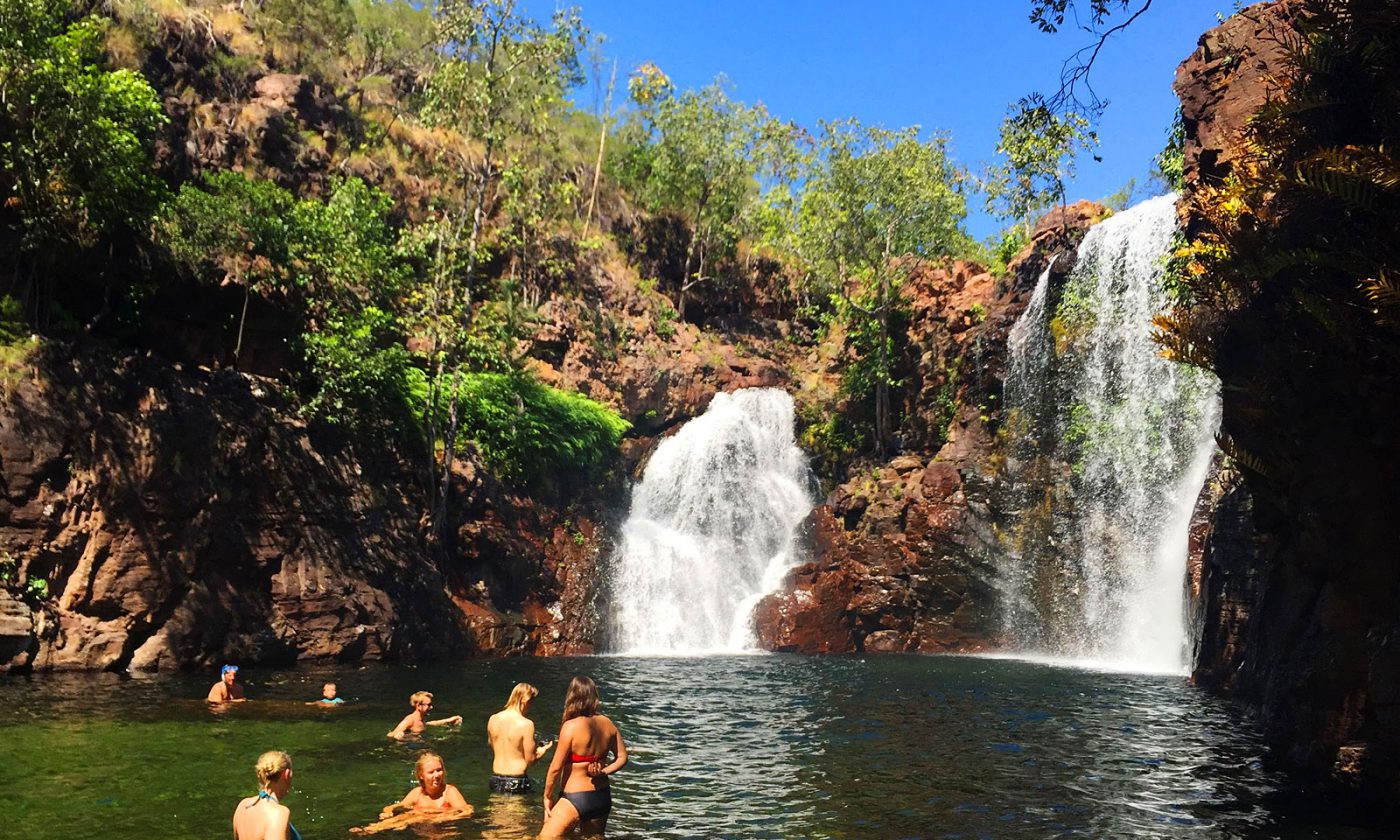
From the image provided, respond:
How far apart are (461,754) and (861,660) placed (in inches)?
664

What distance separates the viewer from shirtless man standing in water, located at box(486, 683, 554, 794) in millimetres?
10578

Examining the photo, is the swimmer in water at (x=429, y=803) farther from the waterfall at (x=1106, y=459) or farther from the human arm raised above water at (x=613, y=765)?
the waterfall at (x=1106, y=459)

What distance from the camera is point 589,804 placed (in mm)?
8531

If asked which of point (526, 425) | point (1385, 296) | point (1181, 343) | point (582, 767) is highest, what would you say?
point (526, 425)

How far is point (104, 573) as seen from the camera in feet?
64.1

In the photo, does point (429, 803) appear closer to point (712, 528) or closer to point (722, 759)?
point (722, 759)

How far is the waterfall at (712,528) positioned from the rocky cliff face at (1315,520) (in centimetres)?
2008

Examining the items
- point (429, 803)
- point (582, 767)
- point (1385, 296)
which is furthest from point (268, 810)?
point (1385, 296)

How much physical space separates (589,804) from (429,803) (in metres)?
2.32

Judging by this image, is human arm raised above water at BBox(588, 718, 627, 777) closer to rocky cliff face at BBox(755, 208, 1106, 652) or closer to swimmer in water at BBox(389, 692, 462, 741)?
swimmer in water at BBox(389, 692, 462, 741)

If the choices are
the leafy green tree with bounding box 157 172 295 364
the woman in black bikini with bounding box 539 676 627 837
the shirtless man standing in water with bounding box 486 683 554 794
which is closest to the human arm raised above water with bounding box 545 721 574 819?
the woman in black bikini with bounding box 539 676 627 837

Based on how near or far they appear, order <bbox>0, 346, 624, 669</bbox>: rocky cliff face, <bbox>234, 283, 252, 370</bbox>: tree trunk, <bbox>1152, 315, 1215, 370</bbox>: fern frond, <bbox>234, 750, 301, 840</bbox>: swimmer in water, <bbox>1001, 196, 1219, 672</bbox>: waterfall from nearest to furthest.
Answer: <bbox>234, 750, 301, 840</bbox>: swimmer in water, <bbox>1152, 315, 1215, 370</bbox>: fern frond, <bbox>0, 346, 624, 669</bbox>: rocky cliff face, <bbox>234, 283, 252, 370</bbox>: tree trunk, <bbox>1001, 196, 1219, 672</bbox>: waterfall

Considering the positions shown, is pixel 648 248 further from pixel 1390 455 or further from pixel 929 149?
pixel 1390 455

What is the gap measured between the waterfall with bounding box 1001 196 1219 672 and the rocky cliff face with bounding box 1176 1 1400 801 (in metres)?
15.1
